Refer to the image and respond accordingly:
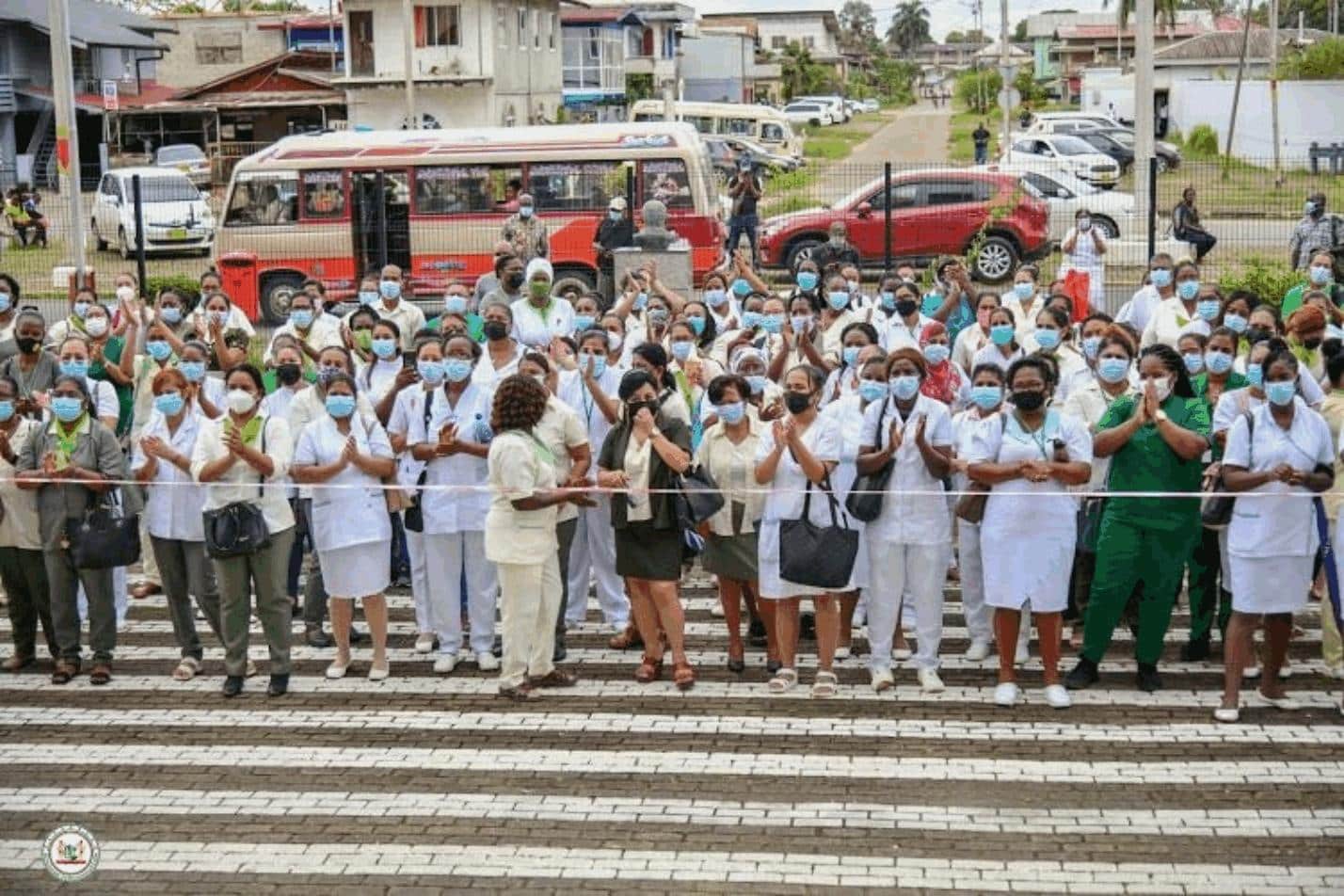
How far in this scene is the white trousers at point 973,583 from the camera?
35.3 feet

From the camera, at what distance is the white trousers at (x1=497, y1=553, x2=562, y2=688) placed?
10195 mm

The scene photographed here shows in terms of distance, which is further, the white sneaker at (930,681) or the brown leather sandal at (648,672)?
the brown leather sandal at (648,672)

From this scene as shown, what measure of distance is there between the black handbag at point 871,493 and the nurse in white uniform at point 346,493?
260cm

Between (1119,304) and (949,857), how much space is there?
14152 mm

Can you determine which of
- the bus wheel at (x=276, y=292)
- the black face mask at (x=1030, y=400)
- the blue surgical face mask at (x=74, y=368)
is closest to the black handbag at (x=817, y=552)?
the black face mask at (x=1030, y=400)

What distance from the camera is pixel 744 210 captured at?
26.3 meters

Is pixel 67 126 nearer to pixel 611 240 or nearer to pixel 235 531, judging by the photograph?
pixel 611 240

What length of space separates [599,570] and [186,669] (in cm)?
257

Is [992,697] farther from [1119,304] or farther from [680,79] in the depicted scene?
[680,79]

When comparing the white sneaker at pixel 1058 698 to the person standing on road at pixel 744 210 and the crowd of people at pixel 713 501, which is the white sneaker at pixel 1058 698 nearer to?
the crowd of people at pixel 713 501

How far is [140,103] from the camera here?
194 ft

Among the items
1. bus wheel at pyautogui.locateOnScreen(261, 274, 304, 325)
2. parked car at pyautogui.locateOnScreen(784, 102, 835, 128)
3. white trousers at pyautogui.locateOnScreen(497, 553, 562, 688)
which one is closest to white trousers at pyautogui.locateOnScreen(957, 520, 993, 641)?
white trousers at pyautogui.locateOnScreen(497, 553, 562, 688)

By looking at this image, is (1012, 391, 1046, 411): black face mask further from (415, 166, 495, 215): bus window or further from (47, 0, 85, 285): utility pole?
(415, 166, 495, 215): bus window

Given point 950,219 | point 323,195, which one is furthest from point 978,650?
point 323,195
